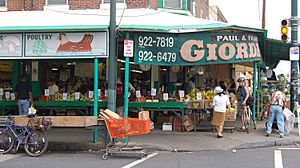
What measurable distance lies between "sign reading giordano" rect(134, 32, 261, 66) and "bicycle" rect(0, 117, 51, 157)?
11.3 ft

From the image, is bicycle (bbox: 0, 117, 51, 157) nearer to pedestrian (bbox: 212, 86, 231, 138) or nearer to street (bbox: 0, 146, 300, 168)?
street (bbox: 0, 146, 300, 168)

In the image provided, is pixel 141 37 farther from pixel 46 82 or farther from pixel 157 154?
pixel 46 82

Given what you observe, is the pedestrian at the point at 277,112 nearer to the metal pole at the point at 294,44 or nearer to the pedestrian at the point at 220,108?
the pedestrian at the point at 220,108

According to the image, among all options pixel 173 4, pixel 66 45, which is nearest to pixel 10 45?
pixel 66 45

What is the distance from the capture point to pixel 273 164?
9430 mm

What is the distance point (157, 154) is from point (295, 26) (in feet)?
26.2

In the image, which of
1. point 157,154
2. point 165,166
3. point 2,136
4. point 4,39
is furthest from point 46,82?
point 165,166

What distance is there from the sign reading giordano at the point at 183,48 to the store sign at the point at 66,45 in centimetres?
118

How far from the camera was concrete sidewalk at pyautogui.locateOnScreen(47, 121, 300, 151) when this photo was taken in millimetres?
11609

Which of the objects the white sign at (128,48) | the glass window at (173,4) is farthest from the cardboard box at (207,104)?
the glass window at (173,4)

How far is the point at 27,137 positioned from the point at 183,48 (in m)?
5.15

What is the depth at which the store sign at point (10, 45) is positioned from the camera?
11.9m

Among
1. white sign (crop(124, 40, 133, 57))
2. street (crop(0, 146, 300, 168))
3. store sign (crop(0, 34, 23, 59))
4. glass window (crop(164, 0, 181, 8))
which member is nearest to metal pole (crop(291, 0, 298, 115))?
glass window (crop(164, 0, 181, 8))

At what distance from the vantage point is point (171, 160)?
9.95m
